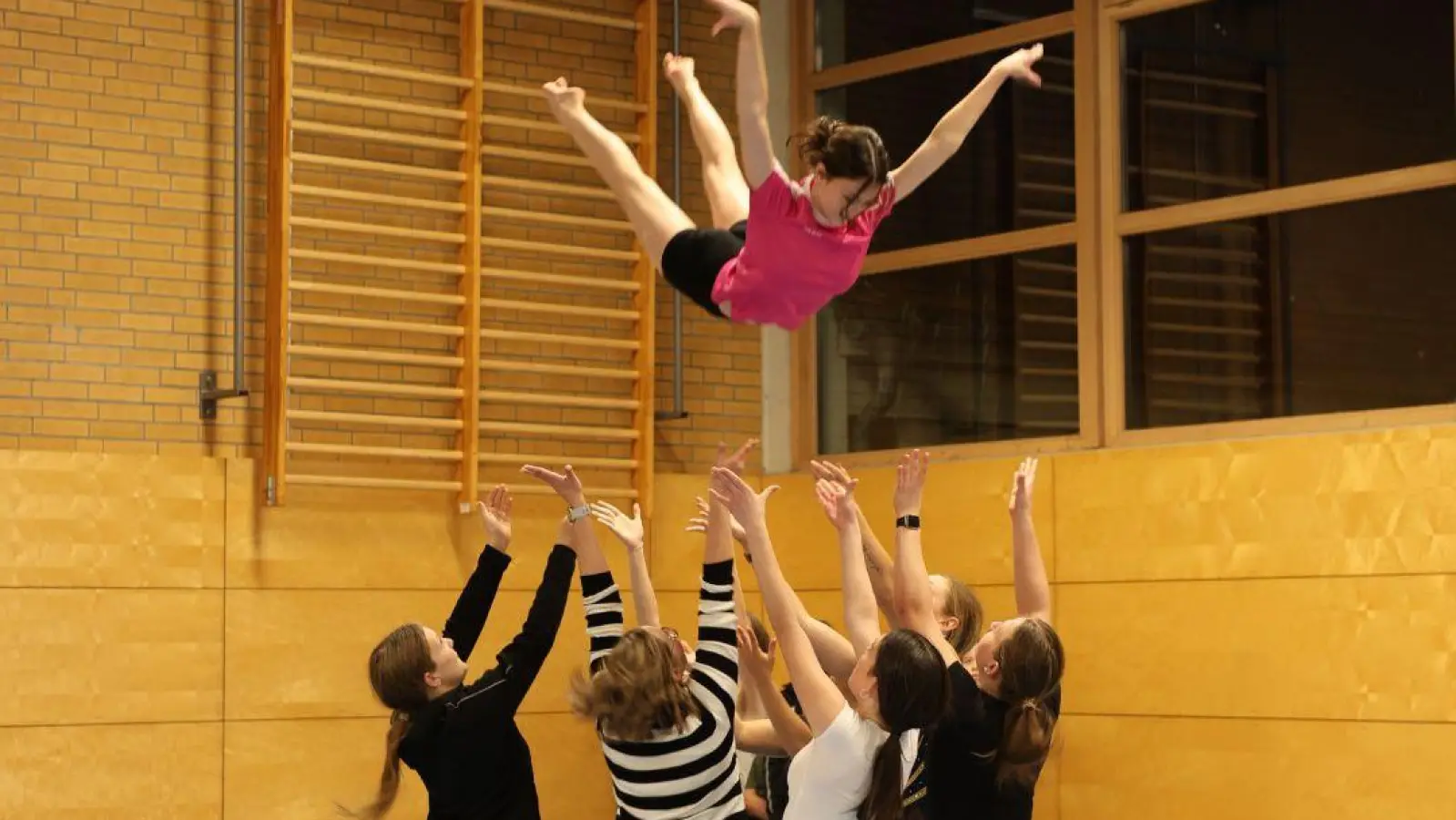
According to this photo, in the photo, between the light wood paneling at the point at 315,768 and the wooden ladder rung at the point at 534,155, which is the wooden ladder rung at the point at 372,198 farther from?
the light wood paneling at the point at 315,768

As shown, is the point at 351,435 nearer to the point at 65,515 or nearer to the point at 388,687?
the point at 65,515

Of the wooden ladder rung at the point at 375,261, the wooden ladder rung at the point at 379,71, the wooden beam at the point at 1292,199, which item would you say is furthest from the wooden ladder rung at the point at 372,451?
the wooden beam at the point at 1292,199

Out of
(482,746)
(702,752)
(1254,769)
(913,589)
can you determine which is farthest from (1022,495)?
(1254,769)

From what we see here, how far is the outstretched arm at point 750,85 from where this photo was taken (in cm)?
383

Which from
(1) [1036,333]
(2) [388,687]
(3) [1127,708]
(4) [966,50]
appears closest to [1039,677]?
(2) [388,687]

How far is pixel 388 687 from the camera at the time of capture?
4266mm

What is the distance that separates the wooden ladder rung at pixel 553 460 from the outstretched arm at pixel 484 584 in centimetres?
253

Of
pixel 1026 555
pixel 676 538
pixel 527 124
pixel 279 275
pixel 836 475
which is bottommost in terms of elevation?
pixel 676 538

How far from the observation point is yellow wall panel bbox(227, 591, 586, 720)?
680 centimetres

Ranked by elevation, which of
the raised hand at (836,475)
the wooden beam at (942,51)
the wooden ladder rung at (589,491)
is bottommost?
the wooden ladder rung at (589,491)

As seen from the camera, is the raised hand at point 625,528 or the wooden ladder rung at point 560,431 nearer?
the raised hand at point 625,528

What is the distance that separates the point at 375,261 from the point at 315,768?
76.4 inches

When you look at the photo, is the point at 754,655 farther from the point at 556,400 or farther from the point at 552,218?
the point at 552,218

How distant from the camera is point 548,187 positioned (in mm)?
7566
